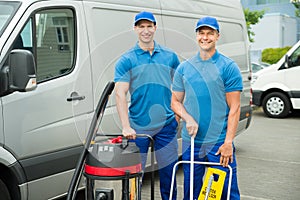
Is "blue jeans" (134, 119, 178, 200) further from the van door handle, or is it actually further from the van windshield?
the van windshield

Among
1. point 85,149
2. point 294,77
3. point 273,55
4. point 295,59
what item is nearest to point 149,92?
point 85,149

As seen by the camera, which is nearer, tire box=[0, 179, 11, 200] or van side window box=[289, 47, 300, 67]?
tire box=[0, 179, 11, 200]

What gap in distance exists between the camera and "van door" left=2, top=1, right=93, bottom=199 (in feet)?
12.8

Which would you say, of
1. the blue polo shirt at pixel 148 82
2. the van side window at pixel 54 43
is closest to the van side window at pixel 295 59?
the blue polo shirt at pixel 148 82

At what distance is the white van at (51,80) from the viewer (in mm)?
3771

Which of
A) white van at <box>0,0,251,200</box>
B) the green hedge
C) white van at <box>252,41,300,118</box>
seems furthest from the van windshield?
the green hedge

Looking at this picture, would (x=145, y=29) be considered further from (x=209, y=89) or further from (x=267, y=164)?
(x=267, y=164)

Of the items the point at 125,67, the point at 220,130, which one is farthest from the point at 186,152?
the point at 125,67

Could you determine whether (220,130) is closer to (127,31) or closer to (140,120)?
(140,120)

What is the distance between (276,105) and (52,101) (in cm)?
924

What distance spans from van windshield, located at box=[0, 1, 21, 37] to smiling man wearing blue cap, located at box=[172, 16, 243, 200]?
4.70 feet

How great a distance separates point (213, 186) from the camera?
347cm

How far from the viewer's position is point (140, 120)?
409 cm

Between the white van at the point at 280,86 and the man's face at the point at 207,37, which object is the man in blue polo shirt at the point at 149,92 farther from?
the white van at the point at 280,86
